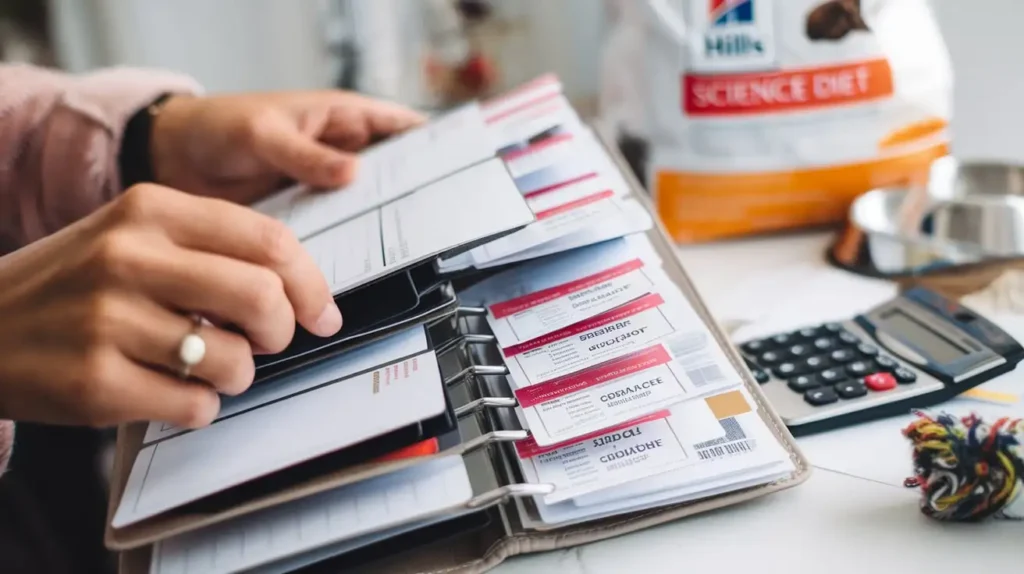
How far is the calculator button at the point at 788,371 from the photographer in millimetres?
427

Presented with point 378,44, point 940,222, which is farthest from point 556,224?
point 378,44

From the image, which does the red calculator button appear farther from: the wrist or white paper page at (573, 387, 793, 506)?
the wrist

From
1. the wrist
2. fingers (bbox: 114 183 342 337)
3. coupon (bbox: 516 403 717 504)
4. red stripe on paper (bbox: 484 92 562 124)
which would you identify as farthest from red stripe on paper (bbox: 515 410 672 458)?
the wrist

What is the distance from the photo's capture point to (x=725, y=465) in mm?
347

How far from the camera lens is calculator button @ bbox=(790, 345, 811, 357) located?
443mm

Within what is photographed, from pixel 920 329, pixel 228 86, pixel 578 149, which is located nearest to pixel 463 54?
pixel 228 86

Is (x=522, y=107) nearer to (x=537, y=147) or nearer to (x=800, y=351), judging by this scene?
(x=537, y=147)

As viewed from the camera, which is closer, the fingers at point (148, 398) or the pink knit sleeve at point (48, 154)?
the fingers at point (148, 398)

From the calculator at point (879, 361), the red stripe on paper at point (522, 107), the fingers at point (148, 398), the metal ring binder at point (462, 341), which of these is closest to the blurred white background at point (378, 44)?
the red stripe on paper at point (522, 107)

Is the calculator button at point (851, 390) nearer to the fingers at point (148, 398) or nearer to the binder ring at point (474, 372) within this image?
the binder ring at point (474, 372)

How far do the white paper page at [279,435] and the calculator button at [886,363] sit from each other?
0.75 ft

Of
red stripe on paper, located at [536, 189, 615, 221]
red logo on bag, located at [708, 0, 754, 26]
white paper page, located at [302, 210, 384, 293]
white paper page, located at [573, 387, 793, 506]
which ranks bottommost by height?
white paper page, located at [573, 387, 793, 506]

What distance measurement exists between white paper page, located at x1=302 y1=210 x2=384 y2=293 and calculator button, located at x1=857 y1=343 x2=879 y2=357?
25 centimetres

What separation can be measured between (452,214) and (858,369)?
22cm
